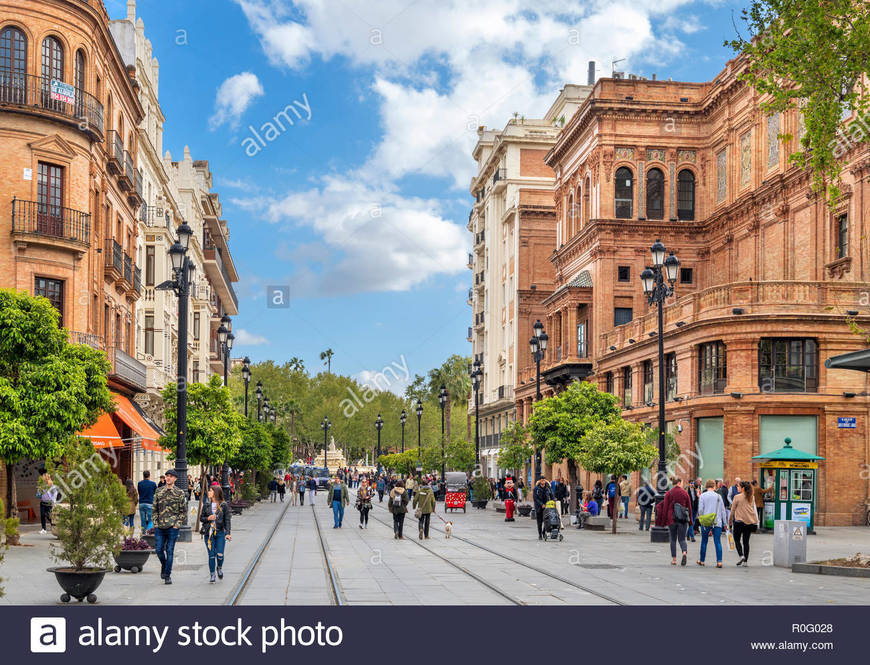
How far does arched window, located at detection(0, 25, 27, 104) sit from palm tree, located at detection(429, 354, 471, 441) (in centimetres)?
9101

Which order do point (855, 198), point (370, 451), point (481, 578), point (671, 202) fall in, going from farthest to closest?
point (370, 451) < point (671, 202) < point (855, 198) < point (481, 578)

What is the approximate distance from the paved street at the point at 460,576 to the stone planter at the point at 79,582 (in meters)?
0.38

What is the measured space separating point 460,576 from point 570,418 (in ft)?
81.8

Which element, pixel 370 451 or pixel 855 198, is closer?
pixel 855 198

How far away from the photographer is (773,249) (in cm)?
5003

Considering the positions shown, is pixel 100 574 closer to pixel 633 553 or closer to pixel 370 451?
pixel 633 553

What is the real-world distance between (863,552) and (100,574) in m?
19.2

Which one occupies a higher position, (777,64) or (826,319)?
(777,64)

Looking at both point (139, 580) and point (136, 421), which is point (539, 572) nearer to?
point (139, 580)

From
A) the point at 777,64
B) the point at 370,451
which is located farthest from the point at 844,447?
the point at 370,451

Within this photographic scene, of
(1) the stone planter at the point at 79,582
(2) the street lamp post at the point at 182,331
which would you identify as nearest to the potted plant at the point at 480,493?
(2) the street lamp post at the point at 182,331

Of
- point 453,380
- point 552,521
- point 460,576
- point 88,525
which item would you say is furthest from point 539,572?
point 453,380

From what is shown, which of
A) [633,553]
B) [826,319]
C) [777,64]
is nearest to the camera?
[777,64]

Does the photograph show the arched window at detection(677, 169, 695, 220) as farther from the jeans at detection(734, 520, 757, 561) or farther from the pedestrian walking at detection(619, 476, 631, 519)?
the jeans at detection(734, 520, 757, 561)
